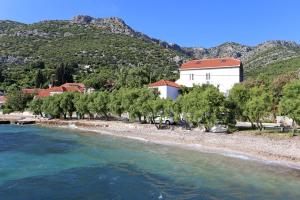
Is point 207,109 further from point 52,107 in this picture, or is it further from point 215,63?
point 52,107

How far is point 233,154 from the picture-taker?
4319 cm

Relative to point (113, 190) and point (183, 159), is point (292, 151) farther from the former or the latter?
point (113, 190)

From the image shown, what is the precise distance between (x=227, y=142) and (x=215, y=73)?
1803 inches

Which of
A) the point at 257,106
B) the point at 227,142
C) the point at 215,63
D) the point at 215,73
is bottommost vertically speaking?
the point at 227,142

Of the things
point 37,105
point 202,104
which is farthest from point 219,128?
point 37,105

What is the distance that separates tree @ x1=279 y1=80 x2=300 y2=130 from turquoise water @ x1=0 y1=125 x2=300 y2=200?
45.2 ft

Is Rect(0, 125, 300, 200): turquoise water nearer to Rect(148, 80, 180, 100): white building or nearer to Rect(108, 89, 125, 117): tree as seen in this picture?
Rect(108, 89, 125, 117): tree

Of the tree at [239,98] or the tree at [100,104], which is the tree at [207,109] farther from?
the tree at [100,104]

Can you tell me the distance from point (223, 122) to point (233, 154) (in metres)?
18.1

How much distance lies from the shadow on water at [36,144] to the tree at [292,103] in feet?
90.3

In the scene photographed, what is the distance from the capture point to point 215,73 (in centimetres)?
9431

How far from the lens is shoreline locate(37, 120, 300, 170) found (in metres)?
40.2

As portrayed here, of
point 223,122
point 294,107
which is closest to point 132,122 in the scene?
point 223,122

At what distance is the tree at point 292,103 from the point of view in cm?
5006
